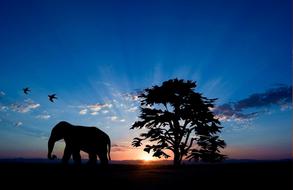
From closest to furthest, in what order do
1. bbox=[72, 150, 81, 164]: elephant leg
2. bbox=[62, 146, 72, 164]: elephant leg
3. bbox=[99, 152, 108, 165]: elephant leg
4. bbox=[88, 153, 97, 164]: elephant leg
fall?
bbox=[62, 146, 72, 164]: elephant leg
bbox=[72, 150, 81, 164]: elephant leg
bbox=[88, 153, 97, 164]: elephant leg
bbox=[99, 152, 108, 165]: elephant leg

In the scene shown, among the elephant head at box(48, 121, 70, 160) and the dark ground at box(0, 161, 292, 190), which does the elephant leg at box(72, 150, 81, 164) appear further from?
the dark ground at box(0, 161, 292, 190)

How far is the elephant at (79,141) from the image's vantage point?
16.6m

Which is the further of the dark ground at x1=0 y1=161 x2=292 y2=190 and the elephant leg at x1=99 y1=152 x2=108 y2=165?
the elephant leg at x1=99 y1=152 x2=108 y2=165

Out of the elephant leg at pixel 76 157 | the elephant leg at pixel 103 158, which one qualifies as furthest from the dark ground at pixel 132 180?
the elephant leg at pixel 103 158

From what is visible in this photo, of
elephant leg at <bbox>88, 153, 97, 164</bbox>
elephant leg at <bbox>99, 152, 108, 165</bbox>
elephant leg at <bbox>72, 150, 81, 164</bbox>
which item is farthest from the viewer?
elephant leg at <bbox>99, 152, 108, 165</bbox>

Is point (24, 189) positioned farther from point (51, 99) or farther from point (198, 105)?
point (198, 105)

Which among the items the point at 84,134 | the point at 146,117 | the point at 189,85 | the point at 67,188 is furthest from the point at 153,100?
the point at 67,188

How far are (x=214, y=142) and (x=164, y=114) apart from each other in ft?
15.8

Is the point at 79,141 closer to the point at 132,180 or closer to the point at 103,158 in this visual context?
the point at 103,158

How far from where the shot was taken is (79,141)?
17.0 meters

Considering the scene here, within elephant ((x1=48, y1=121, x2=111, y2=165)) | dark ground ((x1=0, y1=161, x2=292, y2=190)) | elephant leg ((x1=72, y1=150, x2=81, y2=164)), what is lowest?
dark ground ((x1=0, y1=161, x2=292, y2=190))

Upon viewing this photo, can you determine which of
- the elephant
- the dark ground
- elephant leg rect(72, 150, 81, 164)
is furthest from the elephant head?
the dark ground

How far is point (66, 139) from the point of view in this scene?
16.8m

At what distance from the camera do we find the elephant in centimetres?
1659
